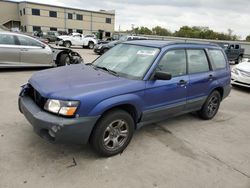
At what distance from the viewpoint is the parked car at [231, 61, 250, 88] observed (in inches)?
321

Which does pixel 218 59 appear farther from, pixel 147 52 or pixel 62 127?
pixel 62 127

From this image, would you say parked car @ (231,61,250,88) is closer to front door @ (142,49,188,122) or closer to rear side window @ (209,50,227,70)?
rear side window @ (209,50,227,70)

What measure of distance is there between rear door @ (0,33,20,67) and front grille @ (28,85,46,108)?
5457 millimetres

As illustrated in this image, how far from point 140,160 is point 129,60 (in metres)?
1.63

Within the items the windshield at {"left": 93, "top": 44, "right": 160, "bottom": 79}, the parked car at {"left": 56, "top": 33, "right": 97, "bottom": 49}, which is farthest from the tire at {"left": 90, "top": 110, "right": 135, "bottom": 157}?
the parked car at {"left": 56, "top": 33, "right": 97, "bottom": 49}

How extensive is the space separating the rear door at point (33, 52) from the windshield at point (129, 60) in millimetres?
5323

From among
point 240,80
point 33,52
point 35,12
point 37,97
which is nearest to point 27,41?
point 33,52

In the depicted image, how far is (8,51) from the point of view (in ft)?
26.5

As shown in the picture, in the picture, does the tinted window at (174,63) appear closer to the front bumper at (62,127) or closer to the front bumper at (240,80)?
the front bumper at (62,127)

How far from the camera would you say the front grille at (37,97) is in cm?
302

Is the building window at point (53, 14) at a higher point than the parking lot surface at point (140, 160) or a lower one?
higher

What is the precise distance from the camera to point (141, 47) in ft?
13.1

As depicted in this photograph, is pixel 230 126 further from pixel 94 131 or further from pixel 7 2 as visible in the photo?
pixel 7 2

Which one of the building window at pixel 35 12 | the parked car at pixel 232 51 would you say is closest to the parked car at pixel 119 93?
the parked car at pixel 232 51
